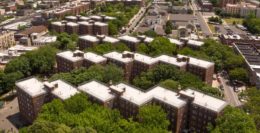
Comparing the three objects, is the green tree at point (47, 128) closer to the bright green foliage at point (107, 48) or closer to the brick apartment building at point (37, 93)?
the brick apartment building at point (37, 93)

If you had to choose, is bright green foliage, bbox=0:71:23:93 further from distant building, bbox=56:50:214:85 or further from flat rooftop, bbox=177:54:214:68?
flat rooftop, bbox=177:54:214:68

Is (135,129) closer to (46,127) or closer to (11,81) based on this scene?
(46,127)

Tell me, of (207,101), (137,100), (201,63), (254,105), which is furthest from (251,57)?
(137,100)

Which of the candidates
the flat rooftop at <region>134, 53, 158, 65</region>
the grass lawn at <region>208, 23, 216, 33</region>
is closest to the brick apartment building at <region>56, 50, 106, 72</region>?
the flat rooftop at <region>134, 53, 158, 65</region>

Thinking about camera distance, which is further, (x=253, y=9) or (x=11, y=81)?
(x=253, y=9)

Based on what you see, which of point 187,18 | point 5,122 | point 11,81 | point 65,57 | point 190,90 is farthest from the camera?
point 187,18

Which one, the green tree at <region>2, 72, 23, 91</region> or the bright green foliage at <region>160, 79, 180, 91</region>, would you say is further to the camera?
the green tree at <region>2, 72, 23, 91</region>

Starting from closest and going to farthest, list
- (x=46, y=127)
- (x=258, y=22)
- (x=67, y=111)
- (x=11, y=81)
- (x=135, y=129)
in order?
1. (x=46, y=127)
2. (x=135, y=129)
3. (x=67, y=111)
4. (x=11, y=81)
5. (x=258, y=22)

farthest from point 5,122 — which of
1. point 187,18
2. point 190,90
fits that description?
point 187,18

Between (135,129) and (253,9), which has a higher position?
(253,9)
